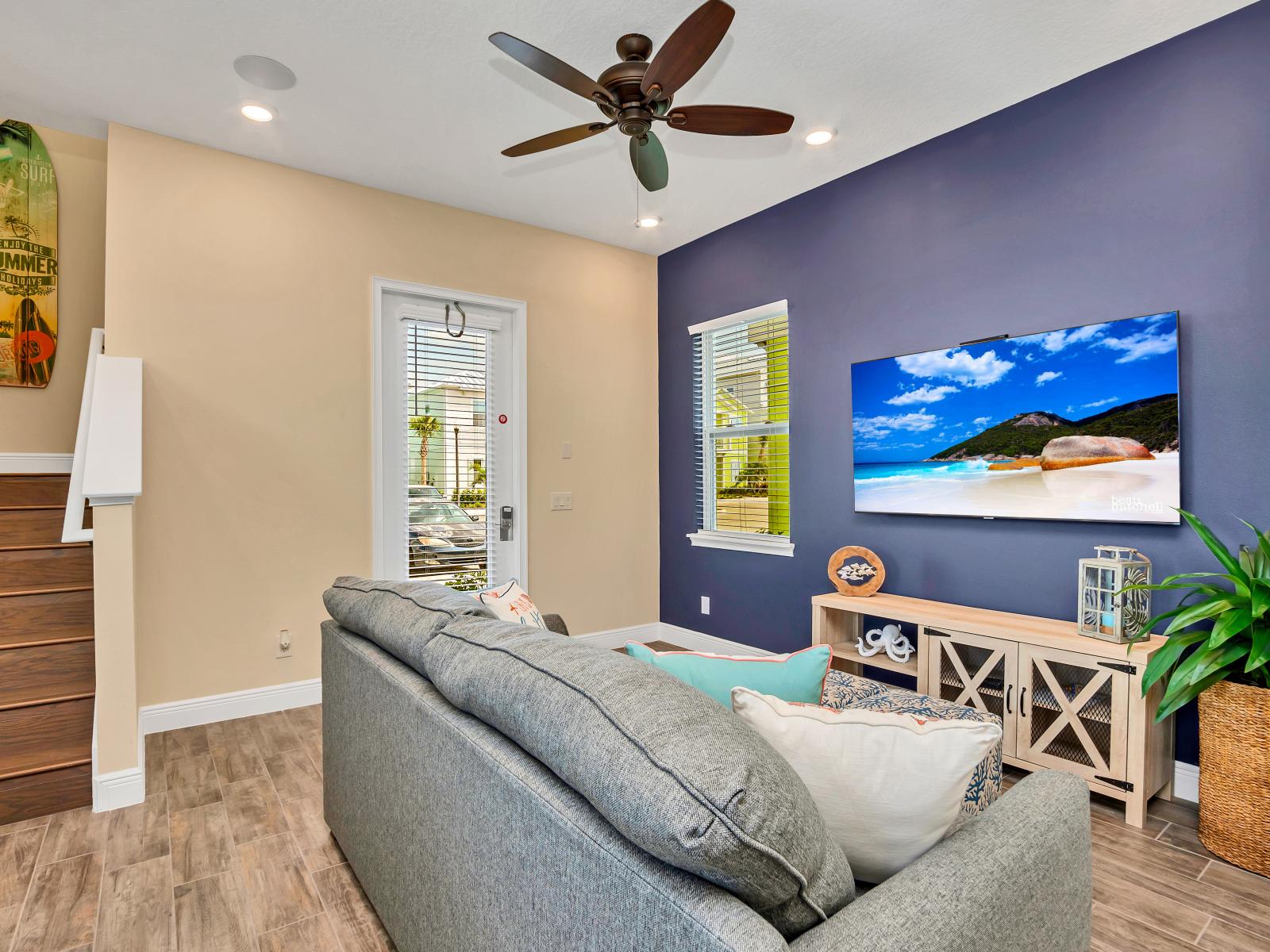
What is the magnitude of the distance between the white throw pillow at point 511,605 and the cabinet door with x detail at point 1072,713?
1869 mm

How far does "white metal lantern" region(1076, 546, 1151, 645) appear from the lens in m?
2.43

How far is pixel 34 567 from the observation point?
2963 mm

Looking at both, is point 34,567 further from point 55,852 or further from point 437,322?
point 437,322

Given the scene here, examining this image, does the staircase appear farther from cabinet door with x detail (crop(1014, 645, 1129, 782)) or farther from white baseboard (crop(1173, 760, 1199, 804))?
white baseboard (crop(1173, 760, 1199, 804))

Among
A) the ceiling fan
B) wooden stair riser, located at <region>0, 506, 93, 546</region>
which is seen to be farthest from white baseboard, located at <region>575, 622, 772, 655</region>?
the ceiling fan

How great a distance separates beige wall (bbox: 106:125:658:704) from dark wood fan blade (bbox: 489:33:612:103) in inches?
79.6

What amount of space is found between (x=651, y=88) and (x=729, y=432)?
2523mm

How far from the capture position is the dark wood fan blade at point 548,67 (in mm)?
1944

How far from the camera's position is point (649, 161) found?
252 centimetres

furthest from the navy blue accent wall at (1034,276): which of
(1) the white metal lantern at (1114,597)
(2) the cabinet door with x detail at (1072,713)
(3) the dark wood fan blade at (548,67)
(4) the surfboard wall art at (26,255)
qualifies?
(4) the surfboard wall art at (26,255)

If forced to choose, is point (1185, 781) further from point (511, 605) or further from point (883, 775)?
point (511, 605)

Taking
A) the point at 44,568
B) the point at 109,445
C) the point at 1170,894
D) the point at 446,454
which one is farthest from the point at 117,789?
the point at 1170,894

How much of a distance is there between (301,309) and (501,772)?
320cm

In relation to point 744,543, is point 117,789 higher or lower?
lower
